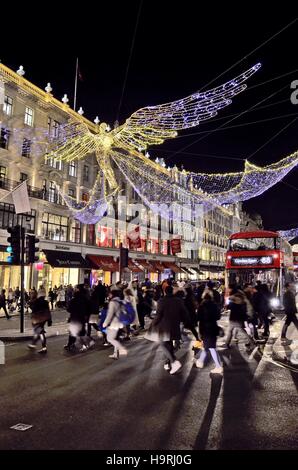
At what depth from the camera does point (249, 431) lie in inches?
187

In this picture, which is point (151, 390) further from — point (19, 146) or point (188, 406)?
point (19, 146)

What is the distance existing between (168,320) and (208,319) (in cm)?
87

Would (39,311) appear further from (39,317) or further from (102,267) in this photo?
(102,267)

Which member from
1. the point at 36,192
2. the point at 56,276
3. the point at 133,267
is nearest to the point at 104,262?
the point at 133,267

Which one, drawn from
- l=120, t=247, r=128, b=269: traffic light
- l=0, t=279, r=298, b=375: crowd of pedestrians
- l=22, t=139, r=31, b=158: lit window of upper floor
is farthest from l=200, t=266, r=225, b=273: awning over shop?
l=0, t=279, r=298, b=375: crowd of pedestrians

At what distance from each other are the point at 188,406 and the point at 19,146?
2733 centimetres

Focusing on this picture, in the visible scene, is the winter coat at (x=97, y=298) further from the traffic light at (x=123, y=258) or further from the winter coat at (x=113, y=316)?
the traffic light at (x=123, y=258)

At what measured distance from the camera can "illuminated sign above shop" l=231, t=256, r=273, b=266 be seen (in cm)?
1989

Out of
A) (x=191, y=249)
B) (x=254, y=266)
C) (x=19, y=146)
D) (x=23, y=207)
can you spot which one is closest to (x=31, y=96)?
(x=19, y=146)

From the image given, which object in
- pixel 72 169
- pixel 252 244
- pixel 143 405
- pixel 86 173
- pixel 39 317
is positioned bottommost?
pixel 143 405

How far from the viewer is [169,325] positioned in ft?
25.9

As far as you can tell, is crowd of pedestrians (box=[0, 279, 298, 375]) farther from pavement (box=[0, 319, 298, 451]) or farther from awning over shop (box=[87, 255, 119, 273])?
awning over shop (box=[87, 255, 119, 273])

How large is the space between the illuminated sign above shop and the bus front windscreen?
0.59 m

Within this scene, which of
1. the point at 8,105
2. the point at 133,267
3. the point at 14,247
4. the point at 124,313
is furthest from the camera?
the point at 133,267
